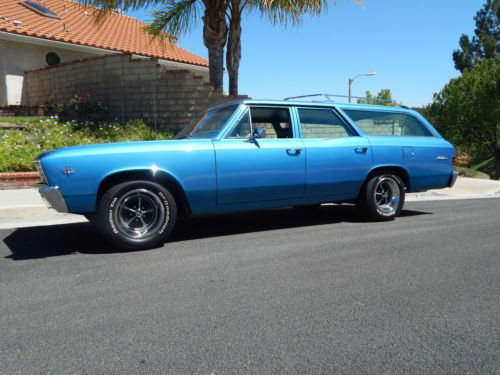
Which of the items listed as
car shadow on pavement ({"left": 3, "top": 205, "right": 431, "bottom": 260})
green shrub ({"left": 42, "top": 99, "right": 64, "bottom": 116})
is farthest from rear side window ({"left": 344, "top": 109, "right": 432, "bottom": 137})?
green shrub ({"left": 42, "top": 99, "right": 64, "bottom": 116})

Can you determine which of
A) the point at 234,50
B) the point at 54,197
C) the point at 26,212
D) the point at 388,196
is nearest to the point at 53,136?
the point at 26,212

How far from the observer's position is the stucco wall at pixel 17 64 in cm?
1591

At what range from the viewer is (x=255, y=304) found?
3148 millimetres

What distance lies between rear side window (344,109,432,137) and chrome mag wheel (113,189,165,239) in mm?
3040

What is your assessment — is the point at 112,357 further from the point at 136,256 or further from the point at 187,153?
the point at 187,153

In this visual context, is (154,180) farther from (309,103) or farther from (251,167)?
(309,103)

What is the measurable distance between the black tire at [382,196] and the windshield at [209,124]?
2212 millimetres

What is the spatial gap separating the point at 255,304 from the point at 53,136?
9.12 m

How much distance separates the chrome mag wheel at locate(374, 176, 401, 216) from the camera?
6.27 metres

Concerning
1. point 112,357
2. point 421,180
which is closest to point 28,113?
point 421,180

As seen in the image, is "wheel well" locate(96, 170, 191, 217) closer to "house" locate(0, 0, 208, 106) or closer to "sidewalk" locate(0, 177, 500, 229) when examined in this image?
"sidewalk" locate(0, 177, 500, 229)

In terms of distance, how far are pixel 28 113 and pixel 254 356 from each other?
14.0m

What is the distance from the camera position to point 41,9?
771 inches

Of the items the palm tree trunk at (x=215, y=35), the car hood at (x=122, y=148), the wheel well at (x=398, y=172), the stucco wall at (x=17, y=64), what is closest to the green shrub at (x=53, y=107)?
the stucco wall at (x=17, y=64)
